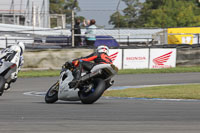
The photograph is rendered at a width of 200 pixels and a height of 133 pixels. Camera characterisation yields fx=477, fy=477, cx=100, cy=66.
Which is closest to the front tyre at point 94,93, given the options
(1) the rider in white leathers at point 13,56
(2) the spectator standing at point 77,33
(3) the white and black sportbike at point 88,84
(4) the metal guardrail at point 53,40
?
(3) the white and black sportbike at point 88,84

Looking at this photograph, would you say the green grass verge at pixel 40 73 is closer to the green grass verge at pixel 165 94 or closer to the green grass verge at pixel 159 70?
the green grass verge at pixel 159 70

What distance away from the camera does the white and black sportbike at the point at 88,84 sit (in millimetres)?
8766

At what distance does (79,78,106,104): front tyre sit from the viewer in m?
8.68

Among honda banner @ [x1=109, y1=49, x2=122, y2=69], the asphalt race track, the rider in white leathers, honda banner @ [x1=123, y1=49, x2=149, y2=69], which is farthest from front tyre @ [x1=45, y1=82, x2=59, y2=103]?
honda banner @ [x1=123, y1=49, x2=149, y2=69]

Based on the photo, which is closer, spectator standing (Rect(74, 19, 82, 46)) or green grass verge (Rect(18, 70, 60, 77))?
green grass verge (Rect(18, 70, 60, 77))

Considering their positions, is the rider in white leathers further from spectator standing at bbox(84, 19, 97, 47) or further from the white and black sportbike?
spectator standing at bbox(84, 19, 97, 47)

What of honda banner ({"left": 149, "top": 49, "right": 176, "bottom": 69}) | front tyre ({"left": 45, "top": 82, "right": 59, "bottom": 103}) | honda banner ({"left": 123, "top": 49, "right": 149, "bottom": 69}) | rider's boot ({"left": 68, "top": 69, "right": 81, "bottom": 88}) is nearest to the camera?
rider's boot ({"left": 68, "top": 69, "right": 81, "bottom": 88})

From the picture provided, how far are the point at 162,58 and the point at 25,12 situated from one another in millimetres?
10138

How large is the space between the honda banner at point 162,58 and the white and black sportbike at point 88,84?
37.1ft

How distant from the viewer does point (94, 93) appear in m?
Result: 8.71

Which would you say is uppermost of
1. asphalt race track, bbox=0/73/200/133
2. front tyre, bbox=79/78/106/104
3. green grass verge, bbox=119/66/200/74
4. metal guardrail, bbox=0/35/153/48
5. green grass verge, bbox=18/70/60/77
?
metal guardrail, bbox=0/35/153/48

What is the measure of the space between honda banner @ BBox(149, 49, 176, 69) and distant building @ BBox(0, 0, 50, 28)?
5857 millimetres

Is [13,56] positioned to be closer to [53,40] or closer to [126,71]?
[126,71]
